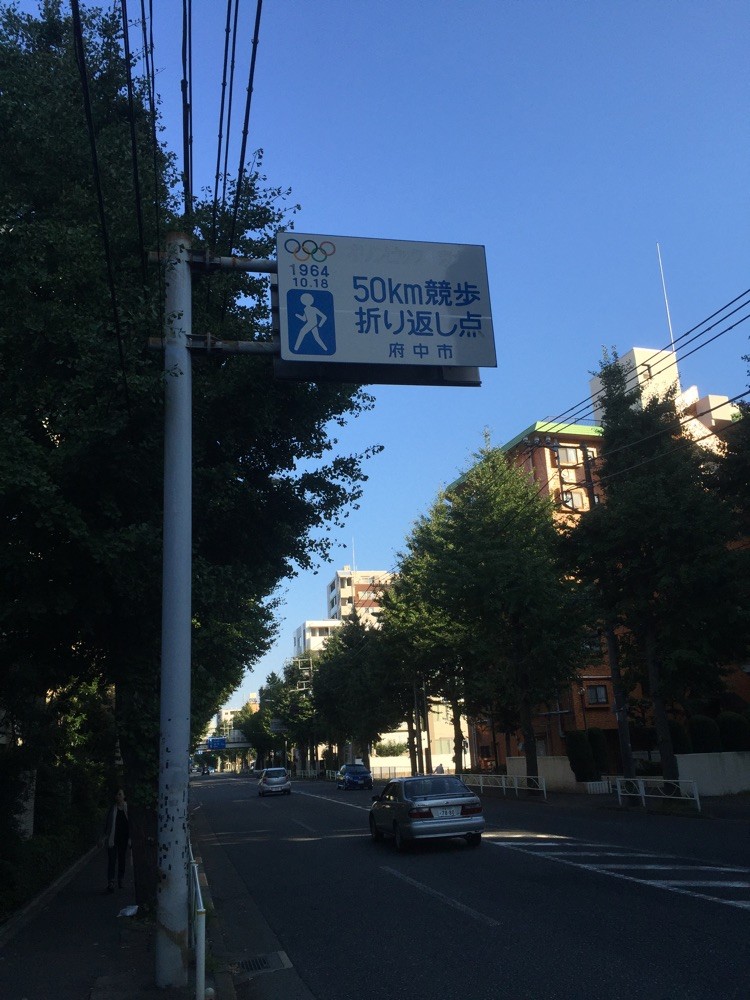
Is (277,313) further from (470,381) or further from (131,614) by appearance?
(131,614)

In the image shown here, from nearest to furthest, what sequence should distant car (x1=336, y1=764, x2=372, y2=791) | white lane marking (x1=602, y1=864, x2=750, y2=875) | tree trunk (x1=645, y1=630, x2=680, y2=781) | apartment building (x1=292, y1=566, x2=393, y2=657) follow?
white lane marking (x1=602, y1=864, x2=750, y2=875) < tree trunk (x1=645, y1=630, x2=680, y2=781) < distant car (x1=336, y1=764, x2=372, y2=791) < apartment building (x1=292, y1=566, x2=393, y2=657)

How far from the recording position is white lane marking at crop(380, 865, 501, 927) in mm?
9183

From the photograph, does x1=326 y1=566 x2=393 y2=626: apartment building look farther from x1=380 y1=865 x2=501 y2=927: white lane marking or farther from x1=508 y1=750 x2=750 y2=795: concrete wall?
x1=380 y1=865 x2=501 y2=927: white lane marking

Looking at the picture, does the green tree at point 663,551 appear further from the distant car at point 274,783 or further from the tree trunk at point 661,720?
the distant car at point 274,783

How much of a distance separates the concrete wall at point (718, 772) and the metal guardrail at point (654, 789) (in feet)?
5.03

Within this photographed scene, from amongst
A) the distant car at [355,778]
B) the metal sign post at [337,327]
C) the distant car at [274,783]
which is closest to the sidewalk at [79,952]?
the metal sign post at [337,327]

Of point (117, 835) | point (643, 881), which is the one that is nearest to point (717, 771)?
point (643, 881)

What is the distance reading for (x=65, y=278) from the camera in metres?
9.90

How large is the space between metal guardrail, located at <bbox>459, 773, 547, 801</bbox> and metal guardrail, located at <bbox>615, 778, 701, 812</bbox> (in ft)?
16.1

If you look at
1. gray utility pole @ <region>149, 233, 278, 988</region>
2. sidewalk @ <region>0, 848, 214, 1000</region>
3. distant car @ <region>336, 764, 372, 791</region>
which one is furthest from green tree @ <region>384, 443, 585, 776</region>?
gray utility pole @ <region>149, 233, 278, 988</region>

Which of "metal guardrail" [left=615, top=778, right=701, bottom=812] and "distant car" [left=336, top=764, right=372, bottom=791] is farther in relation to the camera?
"distant car" [left=336, top=764, right=372, bottom=791]

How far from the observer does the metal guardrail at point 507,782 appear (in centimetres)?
3192

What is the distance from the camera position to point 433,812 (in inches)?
624

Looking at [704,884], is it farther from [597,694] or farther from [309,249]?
[597,694]
